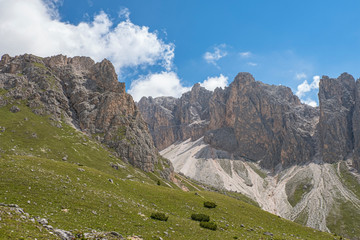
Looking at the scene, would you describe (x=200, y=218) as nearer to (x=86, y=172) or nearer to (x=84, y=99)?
(x=86, y=172)

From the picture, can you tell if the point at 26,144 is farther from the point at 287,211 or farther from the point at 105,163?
the point at 287,211

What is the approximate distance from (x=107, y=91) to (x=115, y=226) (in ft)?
483

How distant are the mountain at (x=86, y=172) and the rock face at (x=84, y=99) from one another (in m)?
0.60

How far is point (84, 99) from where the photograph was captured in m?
152

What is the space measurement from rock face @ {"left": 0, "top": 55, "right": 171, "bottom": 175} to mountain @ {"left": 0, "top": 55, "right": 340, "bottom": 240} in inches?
23.6

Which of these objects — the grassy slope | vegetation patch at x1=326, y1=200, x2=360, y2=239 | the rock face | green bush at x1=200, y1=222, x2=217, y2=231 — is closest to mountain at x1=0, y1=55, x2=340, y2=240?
the grassy slope

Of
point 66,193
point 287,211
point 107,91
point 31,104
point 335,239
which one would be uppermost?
point 107,91

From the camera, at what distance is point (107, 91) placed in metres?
162

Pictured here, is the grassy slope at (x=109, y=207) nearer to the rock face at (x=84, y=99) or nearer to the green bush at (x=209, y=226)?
the green bush at (x=209, y=226)

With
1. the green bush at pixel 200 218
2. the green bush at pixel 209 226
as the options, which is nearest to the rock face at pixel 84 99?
the green bush at pixel 200 218

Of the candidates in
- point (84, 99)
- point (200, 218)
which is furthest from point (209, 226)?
point (84, 99)

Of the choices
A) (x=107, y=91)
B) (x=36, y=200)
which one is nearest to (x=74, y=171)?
(x=36, y=200)

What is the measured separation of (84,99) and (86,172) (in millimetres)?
117919

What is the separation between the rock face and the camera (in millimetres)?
127500
